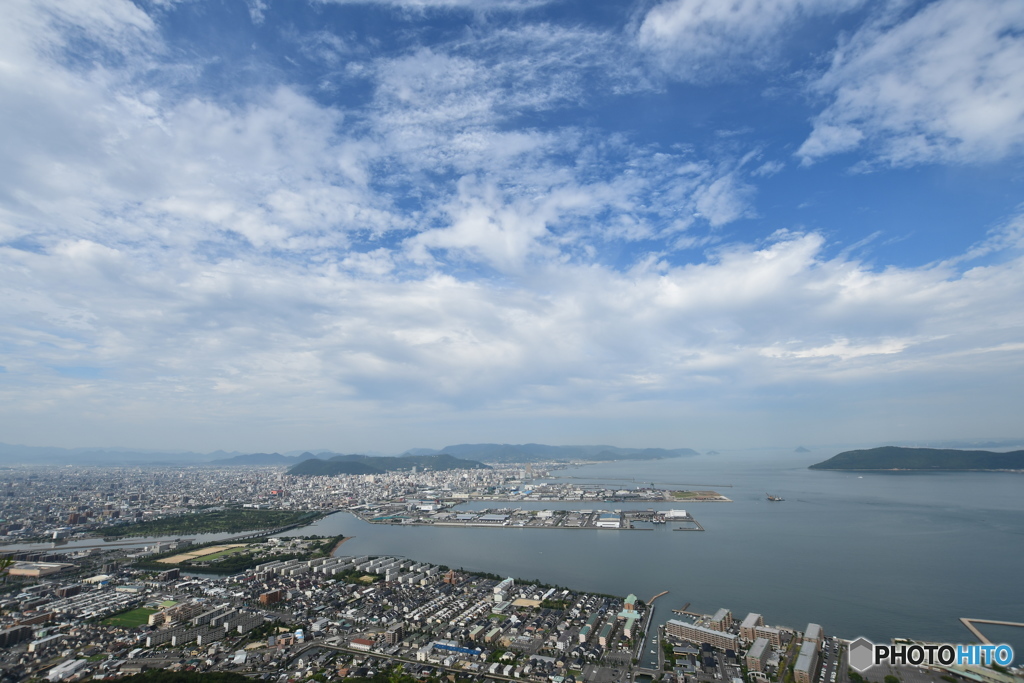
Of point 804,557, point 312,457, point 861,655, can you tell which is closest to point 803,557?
point 804,557

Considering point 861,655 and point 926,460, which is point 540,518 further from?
point 926,460

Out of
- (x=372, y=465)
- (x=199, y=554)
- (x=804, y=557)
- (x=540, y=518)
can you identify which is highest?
(x=372, y=465)

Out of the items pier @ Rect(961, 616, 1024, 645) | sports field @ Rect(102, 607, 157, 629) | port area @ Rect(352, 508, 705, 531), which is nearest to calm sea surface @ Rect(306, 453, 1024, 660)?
pier @ Rect(961, 616, 1024, 645)

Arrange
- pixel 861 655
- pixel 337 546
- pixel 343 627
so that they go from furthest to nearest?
pixel 337 546, pixel 343 627, pixel 861 655

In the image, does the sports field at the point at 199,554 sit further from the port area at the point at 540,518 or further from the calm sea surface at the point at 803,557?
the port area at the point at 540,518

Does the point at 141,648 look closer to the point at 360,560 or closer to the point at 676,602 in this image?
the point at 360,560
